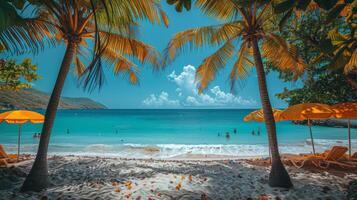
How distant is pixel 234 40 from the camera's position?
5797 millimetres

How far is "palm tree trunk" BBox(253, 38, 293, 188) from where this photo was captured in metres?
4.61

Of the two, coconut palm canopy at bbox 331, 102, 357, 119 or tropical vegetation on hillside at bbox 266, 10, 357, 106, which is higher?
tropical vegetation on hillside at bbox 266, 10, 357, 106

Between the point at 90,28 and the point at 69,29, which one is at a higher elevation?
the point at 90,28

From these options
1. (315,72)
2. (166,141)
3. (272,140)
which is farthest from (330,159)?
(166,141)

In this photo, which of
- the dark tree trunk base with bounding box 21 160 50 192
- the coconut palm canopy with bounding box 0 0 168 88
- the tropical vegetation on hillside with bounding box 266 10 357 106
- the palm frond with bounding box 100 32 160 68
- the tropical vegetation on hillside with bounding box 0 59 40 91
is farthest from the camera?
the tropical vegetation on hillside with bounding box 266 10 357 106

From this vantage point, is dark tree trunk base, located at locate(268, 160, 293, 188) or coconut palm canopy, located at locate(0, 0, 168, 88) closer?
coconut palm canopy, located at locate(0, 0, 168, 88)

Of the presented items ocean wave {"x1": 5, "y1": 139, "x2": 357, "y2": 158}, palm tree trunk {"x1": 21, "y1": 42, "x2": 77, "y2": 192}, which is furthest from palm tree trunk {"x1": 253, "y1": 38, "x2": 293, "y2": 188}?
ocean wave {"x1": 5, "y1": 139, "x2": 357, "y2": 158}

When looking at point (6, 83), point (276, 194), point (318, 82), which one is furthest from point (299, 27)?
point (6, 83)

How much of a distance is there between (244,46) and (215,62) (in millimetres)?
863

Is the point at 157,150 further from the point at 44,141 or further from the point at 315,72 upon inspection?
the point at 44,141

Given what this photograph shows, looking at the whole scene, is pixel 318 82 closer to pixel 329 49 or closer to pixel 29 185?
pixel 329 49

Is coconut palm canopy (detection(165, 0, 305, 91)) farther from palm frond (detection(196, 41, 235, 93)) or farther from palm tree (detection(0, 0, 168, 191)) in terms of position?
palm tree (detection(0, 0, 168, 191))

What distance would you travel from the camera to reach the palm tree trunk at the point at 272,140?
15.1ft

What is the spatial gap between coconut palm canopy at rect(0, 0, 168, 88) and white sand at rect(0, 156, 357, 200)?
2.43 m
